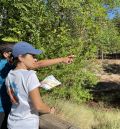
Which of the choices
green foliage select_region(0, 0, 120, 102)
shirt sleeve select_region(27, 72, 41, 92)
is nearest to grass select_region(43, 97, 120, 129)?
green foliage select_region(0, 0, 120, 102)

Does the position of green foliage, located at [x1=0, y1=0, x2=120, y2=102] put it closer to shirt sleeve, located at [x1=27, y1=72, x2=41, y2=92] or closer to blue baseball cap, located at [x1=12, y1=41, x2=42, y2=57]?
blue baseball cap, located at [x1=12, y1=41, x2=42, y2=57]

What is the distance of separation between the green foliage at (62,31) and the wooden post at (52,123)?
22.5 feet

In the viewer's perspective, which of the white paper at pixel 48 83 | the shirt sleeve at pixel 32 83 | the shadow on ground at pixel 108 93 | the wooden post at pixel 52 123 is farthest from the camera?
the shadow on ground at pixel 108 93

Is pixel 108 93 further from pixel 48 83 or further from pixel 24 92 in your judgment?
pixel 24 92

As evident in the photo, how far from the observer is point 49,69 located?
12781 mm

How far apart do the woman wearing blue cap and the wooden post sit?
595 mm

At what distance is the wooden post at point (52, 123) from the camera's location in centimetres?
519

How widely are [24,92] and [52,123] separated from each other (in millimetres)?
1152

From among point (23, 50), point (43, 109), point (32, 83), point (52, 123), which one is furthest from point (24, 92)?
point (52, 123)

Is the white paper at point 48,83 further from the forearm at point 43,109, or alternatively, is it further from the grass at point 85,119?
the grass at point 85,119

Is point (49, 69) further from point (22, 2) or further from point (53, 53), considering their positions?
point (22, 2)

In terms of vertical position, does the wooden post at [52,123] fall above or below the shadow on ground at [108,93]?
above

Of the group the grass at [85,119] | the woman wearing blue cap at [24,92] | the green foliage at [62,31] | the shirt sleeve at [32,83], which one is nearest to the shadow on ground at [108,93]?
the green foliage at [62,31]

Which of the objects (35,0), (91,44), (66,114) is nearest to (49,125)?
(66,114)
